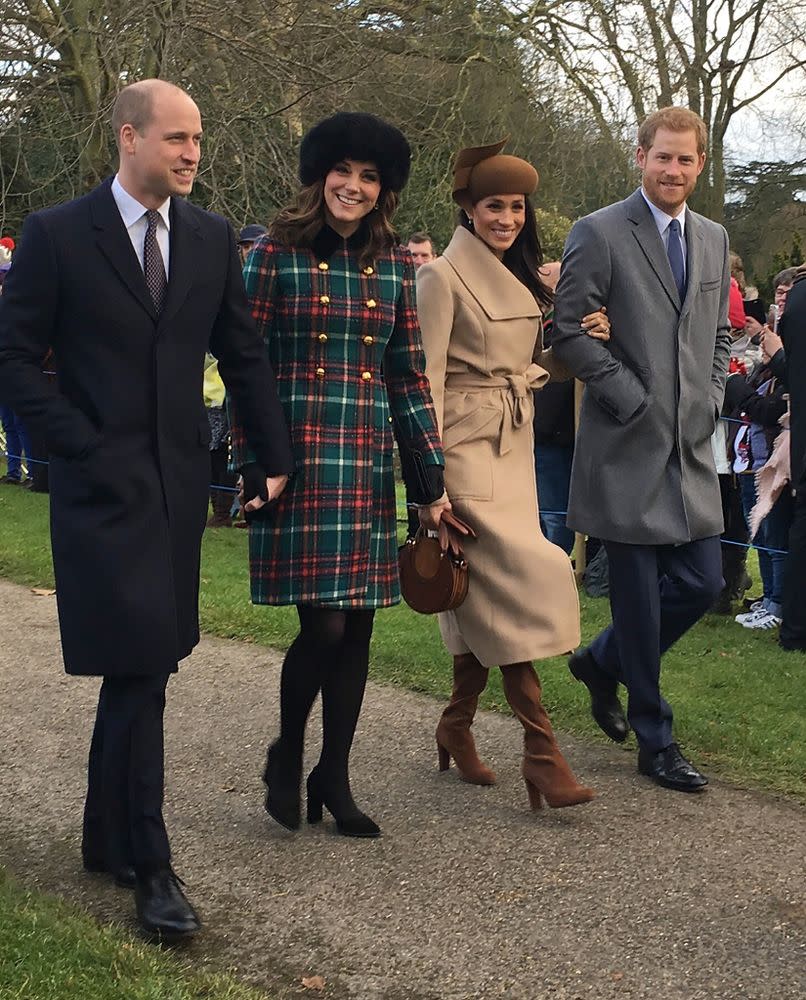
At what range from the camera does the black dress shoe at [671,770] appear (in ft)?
16.3

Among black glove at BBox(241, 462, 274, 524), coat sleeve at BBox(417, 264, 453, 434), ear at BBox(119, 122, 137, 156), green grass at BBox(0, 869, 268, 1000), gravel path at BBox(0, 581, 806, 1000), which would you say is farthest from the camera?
coat sleeve at BBox(417, 264, 453, 434)

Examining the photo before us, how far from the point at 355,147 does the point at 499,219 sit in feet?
2.33

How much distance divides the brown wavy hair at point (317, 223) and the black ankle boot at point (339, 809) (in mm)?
1621

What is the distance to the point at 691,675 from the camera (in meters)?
6.82

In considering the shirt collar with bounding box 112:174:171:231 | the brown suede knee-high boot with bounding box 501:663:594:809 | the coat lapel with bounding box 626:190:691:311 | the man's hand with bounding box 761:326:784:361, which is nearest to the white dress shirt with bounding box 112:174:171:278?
the shirt collar with bounding box 112:174:171:231

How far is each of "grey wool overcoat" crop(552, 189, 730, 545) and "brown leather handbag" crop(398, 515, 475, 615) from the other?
2.61 feet

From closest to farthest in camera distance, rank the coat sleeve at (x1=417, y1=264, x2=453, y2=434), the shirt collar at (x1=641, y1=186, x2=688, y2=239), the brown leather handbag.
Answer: the brown leather handbag, the coat sleeve at (x1=417, y1=264, x2=453, y2=434), the shirt collar at (x1=641, y1=186, x2=688, y2=239)

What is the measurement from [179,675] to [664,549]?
2454 mm

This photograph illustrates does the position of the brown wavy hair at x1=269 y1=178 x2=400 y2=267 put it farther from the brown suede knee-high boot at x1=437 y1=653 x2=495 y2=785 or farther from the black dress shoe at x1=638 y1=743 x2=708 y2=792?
the black dress shoe at x1=638 y1=743 x2=708 y2=792

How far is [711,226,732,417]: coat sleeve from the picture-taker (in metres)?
5.38

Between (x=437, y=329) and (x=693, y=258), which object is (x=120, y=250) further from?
(x=693, y=258)

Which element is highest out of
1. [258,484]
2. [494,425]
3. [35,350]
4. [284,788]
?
[35,350]

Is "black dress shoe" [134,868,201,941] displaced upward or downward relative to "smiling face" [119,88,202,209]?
downward

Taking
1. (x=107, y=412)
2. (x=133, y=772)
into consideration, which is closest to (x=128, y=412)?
(x=107, y=412)
